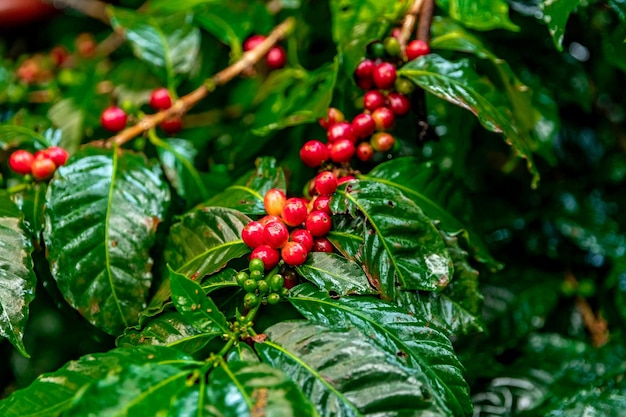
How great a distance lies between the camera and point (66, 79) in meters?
1.63

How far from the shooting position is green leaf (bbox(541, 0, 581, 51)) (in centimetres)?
89

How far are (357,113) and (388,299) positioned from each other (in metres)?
0.39

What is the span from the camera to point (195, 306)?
667 mm

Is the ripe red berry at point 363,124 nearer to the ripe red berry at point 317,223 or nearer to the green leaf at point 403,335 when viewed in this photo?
the ripe red berry at point 317,223

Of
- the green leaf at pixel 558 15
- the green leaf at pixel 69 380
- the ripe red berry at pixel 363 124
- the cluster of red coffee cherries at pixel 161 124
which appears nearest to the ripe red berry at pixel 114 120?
the cluster of red coffee cherries at pixel 161 124

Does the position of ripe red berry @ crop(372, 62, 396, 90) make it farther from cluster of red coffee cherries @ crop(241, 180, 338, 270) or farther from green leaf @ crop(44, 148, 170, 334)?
green leaf @ crop(44, 148, 170, 334)

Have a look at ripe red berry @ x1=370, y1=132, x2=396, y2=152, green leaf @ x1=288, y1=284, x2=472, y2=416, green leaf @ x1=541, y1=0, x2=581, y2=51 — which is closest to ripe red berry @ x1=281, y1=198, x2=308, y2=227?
green leaf @ x1=288, y1=284, x2=472, y2=416

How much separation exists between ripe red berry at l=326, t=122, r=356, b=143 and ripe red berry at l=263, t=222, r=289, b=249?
0.74ft

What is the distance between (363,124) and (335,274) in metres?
0.30

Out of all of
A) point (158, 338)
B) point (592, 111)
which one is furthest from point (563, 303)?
point (158, 338)

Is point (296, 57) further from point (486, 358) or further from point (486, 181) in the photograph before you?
point (486, 358)

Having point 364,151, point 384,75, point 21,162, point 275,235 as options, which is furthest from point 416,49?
point 21,162

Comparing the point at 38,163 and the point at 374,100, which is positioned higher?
the point at 374,100

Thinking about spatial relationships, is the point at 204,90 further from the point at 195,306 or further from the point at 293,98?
the point at 195,306
